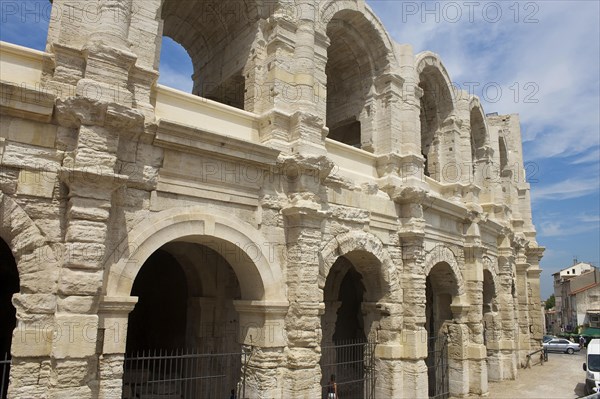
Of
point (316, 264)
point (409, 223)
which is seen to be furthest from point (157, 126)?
point (409, 223)

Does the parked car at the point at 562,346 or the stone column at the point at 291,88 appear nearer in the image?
the stone column at the point at 291,88

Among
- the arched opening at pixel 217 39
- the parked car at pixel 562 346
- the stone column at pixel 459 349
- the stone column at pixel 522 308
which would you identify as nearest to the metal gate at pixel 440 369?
the stone column at pixel 459 349

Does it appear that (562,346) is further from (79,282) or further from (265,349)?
(79,282)

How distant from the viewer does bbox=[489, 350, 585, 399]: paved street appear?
12.4 metres

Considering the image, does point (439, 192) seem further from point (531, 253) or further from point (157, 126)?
point (531, 253)

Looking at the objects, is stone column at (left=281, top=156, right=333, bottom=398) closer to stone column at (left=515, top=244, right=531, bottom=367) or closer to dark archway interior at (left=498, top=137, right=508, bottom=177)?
dark archway interior at (left=498, top=137, right=508, bottom=177)

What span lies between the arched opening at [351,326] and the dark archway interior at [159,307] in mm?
3169

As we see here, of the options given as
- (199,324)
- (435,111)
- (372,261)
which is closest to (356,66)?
(435,111)

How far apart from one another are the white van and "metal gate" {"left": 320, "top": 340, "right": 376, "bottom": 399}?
19.5ft

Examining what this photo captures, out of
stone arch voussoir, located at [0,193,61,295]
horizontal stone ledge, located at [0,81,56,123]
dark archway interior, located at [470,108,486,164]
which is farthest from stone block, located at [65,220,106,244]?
dark archway interior, located at [470,108,486,164]

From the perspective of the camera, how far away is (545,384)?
46.6 feet

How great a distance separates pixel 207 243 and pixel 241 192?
95 cm

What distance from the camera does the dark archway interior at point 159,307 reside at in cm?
985

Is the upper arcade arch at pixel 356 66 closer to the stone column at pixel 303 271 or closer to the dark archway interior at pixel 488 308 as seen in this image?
the stone column at pixel 303 271
